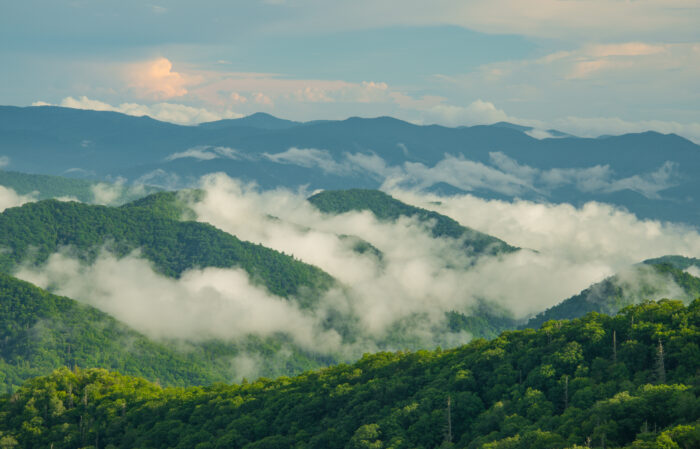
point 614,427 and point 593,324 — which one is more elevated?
point 593,324

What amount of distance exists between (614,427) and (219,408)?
80.5 metres

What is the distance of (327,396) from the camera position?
128125 millimetres

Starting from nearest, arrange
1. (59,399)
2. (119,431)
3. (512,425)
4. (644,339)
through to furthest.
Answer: (512,425) → (644,339) → (119,431) → (59,399)

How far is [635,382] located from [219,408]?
7676 cm

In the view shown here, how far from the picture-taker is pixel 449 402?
4065 inches

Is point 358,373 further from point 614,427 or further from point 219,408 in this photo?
point 614,427

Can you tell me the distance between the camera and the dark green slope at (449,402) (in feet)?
269

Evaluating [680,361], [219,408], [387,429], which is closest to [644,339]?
[680,361]

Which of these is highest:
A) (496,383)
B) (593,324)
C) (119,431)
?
(593,324)

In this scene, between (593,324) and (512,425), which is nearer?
(512,425)

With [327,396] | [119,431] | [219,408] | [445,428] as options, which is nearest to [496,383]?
[445,428]

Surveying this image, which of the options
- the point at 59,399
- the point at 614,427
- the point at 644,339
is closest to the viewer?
the point at 614,427

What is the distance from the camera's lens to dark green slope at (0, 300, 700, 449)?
8200 cm

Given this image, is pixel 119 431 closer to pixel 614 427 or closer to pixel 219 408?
pixel 219 408
